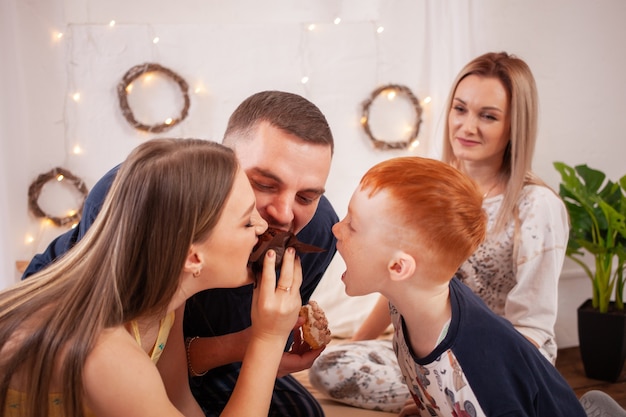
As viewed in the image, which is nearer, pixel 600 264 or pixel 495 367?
pixel 495 367

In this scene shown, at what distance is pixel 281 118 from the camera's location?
5.60ft

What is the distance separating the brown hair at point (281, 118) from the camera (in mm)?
1697

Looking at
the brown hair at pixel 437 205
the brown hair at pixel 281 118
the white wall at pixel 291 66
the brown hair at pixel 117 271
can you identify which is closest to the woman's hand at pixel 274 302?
the brown hair at pixel 117 271

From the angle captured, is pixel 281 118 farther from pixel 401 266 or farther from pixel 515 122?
pixel 515 122

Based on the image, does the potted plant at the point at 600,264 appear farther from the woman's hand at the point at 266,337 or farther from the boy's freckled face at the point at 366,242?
the woman's hand at the point at 266,337

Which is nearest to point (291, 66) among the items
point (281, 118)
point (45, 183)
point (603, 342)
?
point (45, 183)

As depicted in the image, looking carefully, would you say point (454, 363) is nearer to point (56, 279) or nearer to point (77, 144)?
point (56, 279)

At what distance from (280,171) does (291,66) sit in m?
1.93

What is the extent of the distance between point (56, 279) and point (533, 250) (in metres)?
1.60

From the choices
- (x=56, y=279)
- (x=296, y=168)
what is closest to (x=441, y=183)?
(x=296, y=168)

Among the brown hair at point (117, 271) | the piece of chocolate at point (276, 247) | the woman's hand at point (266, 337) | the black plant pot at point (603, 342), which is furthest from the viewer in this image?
the black plant pot at point (603, 342)

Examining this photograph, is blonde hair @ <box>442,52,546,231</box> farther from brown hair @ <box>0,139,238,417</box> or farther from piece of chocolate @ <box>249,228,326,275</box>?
brown hair @ <box>0,139,238,417</box>

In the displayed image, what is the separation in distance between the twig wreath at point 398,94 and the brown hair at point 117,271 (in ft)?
7.69

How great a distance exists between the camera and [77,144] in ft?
10.7
